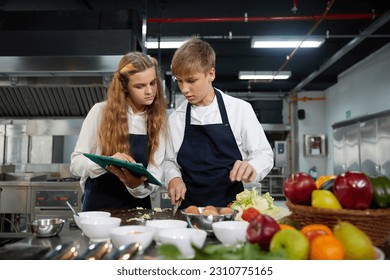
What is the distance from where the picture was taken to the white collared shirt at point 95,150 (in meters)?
1.38

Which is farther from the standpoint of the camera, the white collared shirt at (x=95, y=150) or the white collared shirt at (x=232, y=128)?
the white collared shirt at (x=232, y=128)

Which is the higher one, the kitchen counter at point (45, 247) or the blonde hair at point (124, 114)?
the blonde hair at point (124, 114)

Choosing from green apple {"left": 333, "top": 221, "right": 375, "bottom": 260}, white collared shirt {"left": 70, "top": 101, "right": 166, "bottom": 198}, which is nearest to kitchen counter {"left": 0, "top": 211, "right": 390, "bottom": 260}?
green apple {"left": 333, "top": 221, "right": 375, "bottom": 260}

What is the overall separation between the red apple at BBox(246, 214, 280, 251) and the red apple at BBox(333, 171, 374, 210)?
0.18 m

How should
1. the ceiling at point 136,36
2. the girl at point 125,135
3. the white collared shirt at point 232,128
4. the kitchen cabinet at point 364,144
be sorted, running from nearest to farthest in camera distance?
1. the girl at point 125,135
2. the white collared shirt at point 232,128
3. the ceiling at point 136,36
4. the kitchen cabinet at point 364,144

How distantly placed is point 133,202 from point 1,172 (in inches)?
114

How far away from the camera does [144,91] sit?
1405 mm

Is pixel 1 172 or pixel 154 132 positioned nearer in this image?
pixel 154 132

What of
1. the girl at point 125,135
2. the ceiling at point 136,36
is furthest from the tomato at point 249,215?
the ceiling at point 136,36

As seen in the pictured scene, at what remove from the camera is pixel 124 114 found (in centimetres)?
147

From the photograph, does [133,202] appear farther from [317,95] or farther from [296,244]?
[317,95]

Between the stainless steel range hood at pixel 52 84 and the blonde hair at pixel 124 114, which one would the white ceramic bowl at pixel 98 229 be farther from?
the stainless steel range hood at pixel 52 84

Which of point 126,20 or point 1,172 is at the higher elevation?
point 126,20
